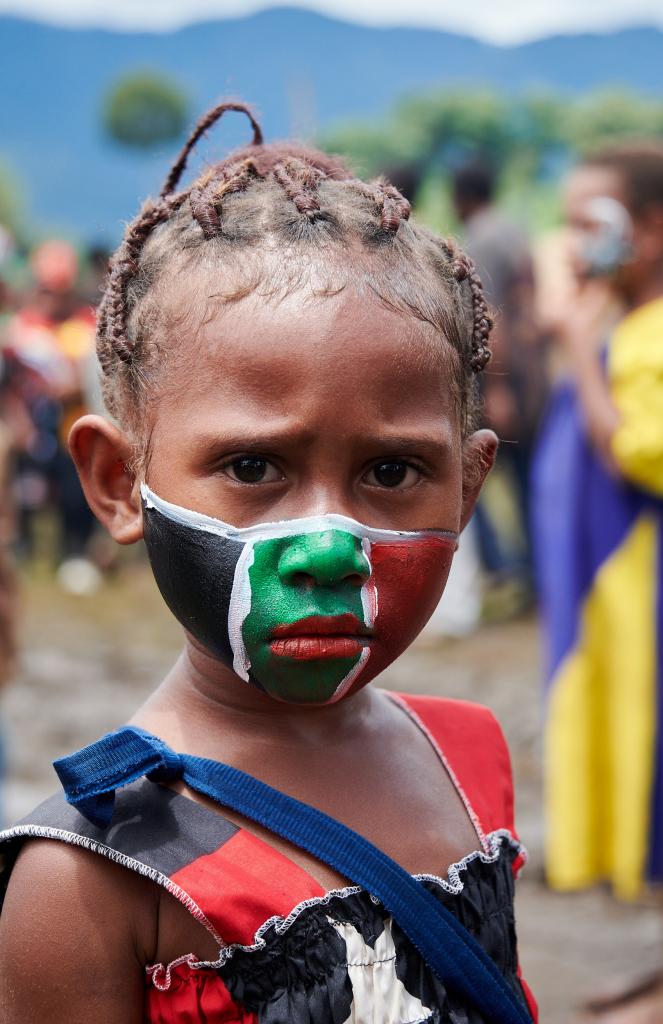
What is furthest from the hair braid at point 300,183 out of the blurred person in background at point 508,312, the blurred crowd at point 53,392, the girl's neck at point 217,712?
the blurred crowd at point 53,392

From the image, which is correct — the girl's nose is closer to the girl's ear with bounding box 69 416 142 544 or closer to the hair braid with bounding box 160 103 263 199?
the girl's ear with bounding box 69 416 142 544

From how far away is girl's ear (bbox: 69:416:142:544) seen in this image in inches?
Answer: 62.3

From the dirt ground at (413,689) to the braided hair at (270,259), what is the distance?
3.04 meters

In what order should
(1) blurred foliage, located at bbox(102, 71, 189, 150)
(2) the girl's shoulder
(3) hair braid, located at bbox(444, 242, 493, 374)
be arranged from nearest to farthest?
(3) hair braid, located at bbox(444, 242, 493, 374) < (2) the girl's shoulder < (1) blurred foliage, located at bbox(102, 71, 189, 150)

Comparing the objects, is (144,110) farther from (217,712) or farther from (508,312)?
Result: (217,712)

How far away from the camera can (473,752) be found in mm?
1819

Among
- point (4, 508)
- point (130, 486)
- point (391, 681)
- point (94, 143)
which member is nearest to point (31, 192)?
point (94, 143)

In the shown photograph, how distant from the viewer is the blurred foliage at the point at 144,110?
2345cm

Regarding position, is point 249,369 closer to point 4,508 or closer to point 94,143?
point 4,508

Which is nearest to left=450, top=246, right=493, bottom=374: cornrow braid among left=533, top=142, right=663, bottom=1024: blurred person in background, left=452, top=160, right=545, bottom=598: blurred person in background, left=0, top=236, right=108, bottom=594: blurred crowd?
left=533, top=142, right=663, bottom=1024: blurred person in background

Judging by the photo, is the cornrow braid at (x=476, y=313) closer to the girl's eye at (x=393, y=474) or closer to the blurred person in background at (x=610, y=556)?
the girl's eye at (x=393, y=474)

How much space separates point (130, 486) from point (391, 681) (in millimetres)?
5572

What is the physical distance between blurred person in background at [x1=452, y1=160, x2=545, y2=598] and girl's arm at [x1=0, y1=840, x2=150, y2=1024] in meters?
5.76

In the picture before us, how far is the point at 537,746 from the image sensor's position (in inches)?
235
